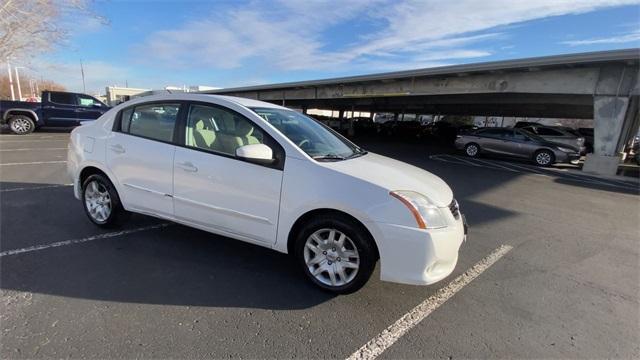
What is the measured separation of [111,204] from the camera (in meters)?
4.18

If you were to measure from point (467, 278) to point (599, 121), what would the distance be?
13.3 m

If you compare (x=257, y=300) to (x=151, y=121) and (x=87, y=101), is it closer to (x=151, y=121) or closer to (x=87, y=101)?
(x=151, y=121)

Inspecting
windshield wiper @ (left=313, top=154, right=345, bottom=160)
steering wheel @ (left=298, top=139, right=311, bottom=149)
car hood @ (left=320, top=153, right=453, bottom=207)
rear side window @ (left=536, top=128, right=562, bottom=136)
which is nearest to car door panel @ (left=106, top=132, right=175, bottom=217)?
steering wheel @ (left=298, top=139, right=311, bottom=149)

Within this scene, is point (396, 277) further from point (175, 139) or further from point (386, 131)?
point (386, 131)

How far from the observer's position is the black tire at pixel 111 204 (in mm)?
4152

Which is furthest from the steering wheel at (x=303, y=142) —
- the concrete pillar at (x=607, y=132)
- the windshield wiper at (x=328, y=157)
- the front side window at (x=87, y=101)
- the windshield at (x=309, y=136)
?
the front side window at (x=87, y=101)

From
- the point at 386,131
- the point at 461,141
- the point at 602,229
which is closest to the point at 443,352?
the point at 602,229

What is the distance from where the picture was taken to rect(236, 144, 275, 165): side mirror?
3.03 meters

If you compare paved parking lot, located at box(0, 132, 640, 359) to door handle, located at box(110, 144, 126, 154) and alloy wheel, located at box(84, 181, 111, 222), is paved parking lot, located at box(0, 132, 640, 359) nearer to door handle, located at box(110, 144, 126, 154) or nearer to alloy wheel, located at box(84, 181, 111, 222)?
alloy wheel, located at box(84, 181, 111, 222)

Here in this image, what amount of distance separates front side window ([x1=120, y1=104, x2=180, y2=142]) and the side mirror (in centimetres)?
109

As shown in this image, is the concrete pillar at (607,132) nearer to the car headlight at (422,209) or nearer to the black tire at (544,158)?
the black tire at (544,158)

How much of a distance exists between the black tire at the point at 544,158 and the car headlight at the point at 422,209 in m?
14.2

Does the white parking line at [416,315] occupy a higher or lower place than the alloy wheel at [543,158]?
lower

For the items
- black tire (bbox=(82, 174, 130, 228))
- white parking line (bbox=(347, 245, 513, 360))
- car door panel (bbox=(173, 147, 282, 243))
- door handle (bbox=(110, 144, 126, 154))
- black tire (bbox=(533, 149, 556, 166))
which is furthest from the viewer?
black tire (bbox=(533, 149, 556, 166))
